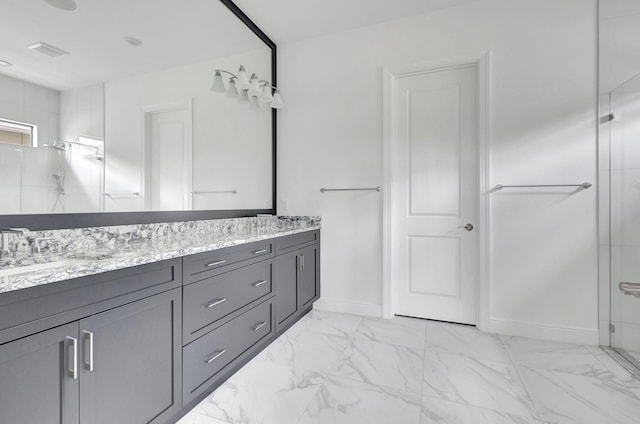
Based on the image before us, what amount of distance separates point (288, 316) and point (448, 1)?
285cm

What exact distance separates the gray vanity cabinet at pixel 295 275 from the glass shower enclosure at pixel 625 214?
2179mm

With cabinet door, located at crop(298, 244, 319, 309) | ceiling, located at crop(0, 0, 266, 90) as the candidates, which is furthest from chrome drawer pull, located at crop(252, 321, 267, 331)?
ceiling, located at crop(0, 0, 266, 90)

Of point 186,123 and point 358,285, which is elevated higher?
point 186,123

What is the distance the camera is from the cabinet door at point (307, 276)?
8.35 feet

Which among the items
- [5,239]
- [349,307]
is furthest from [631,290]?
[5,239]

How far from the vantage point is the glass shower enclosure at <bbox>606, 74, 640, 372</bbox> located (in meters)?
1.85

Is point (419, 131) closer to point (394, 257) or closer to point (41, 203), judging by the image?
point (394, 257)

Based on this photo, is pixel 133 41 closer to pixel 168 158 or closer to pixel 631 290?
pixel 168 158

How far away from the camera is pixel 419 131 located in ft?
8.61

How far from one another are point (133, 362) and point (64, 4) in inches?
62.2

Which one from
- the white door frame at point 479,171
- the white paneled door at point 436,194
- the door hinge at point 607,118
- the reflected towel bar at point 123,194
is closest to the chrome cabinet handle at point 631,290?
the white door frame at point 479,171

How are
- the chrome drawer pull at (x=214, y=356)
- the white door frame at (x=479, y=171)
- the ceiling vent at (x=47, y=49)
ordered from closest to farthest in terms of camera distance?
the ceiling vent at (x=47, y=49), the chrome drawer pull at (x=214, y=356), the white door frame at (x=479, y=171)

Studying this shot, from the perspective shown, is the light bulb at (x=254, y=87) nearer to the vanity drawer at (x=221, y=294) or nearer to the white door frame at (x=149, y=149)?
the white door frame at (x=149, y=149)

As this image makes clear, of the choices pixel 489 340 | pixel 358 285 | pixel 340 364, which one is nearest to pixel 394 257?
pixel 358 285
